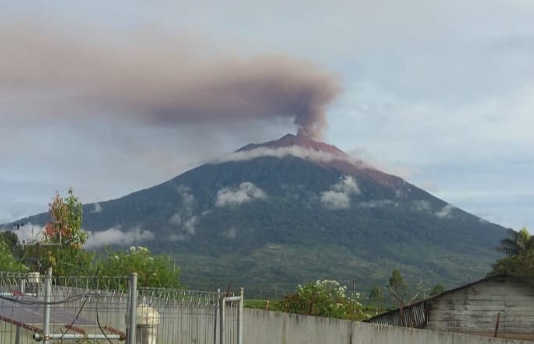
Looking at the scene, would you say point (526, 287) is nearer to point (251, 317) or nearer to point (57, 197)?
point (251, 317)

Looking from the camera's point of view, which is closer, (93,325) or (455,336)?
(93,325)

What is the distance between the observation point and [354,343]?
18375mm

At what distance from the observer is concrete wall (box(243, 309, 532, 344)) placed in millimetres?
16666

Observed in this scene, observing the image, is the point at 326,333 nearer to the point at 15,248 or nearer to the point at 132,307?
the point at 132,307

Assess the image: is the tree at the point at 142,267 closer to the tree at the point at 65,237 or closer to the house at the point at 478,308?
the tree at the point at 65,237

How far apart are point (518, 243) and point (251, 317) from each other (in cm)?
5066

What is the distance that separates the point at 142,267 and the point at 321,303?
10.8 m

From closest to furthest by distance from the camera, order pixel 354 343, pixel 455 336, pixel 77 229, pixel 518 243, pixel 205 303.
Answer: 1. pixel 205 303
2. pixel 455 336
3. pixel 354 343
4. pixel 77 229
5. pixel 518 243

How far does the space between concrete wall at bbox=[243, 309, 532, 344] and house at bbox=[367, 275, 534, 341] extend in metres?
9.96

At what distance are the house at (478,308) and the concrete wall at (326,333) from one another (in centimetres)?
996

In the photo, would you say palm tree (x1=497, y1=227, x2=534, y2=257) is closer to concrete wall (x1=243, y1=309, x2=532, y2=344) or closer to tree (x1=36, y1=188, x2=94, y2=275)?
tree (x1=36, y1=188, x2=94, y2=275)

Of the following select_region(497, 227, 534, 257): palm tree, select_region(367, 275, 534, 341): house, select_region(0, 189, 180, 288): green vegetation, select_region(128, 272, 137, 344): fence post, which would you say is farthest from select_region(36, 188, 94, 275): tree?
select_region(497, 227, 534, 257): palm tree

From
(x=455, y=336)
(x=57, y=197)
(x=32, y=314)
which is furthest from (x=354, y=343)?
(x=57, y=197)

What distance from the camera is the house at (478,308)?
99.3ft
